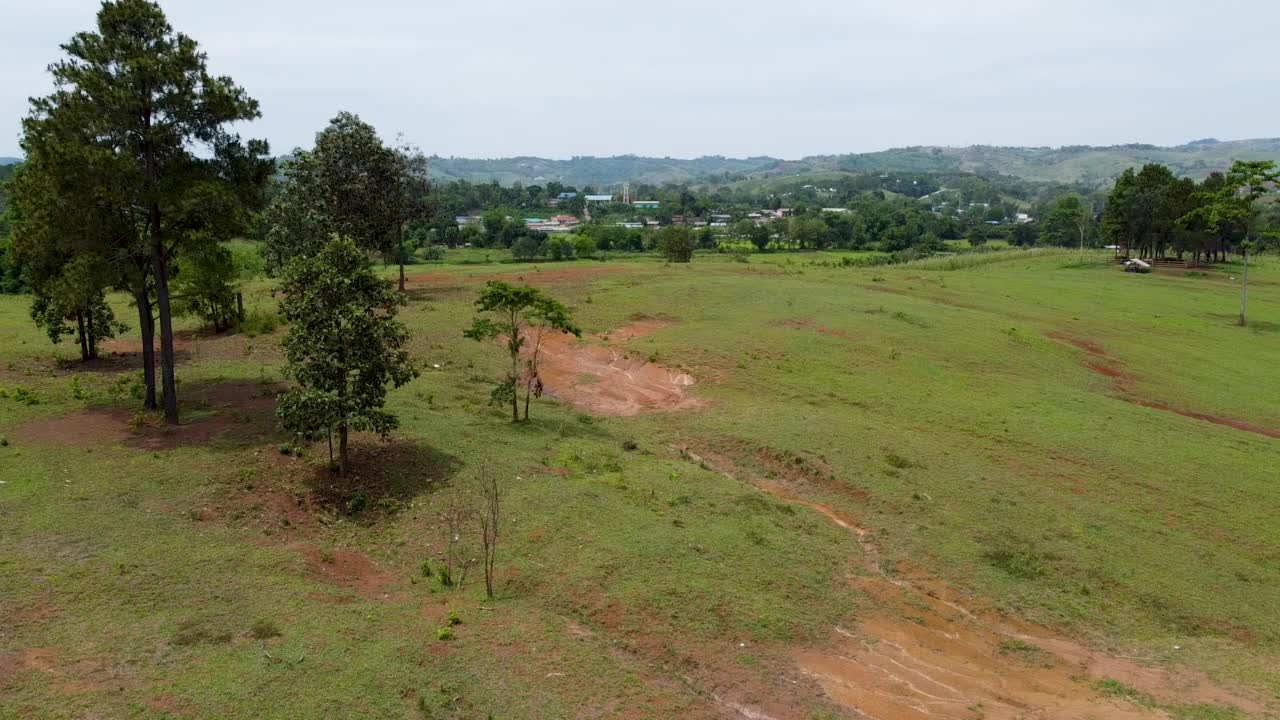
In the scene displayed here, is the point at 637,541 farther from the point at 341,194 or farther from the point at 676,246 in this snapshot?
the point at 676,246

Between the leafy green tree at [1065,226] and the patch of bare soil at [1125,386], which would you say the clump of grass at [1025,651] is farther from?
the leafy green tree at [1065,226]

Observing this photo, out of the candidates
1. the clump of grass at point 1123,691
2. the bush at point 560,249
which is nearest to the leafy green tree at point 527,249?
the bush at point 560,249

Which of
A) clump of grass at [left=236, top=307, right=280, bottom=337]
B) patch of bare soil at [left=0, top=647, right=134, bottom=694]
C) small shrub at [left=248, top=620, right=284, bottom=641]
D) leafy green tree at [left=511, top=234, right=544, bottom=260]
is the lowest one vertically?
small shrub at [left=248, top=620, right=284, bottom=641]

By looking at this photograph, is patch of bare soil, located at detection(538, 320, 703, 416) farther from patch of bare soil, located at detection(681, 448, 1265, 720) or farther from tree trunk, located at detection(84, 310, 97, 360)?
tree trunk, located at detection(84, 310, 97, 360)

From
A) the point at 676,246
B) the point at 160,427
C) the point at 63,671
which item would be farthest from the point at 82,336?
the point at 676,246

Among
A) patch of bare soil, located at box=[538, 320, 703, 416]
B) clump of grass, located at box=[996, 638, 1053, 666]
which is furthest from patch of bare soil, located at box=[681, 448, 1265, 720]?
patch of bare soil, located at box=[538, 320, 703, 416]

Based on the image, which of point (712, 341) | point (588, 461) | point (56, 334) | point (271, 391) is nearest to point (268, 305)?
point (56, 334)
